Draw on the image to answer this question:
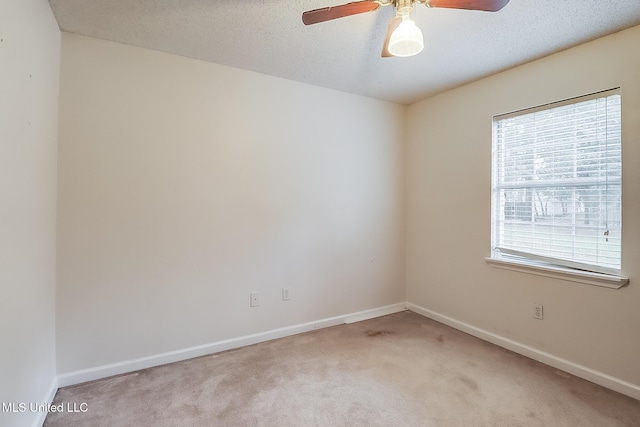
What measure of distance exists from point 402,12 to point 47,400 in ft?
9.63

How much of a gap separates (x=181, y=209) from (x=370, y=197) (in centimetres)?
193

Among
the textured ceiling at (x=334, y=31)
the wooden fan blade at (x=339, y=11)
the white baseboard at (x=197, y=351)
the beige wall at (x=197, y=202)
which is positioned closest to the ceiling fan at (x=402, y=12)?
the wooden fan blade at (x=339, y=11)

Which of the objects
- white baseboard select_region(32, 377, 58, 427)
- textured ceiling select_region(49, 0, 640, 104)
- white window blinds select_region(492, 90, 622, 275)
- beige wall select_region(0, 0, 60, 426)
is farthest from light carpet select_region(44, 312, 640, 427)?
textured ceiling select_region(49, 0, 640, 104)

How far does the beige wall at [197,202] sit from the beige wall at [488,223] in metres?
0.63

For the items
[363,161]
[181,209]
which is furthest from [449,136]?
[181,209]

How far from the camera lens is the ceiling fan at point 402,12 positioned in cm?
139

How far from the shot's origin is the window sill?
79.2 inches

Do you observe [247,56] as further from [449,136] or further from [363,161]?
[449,136]

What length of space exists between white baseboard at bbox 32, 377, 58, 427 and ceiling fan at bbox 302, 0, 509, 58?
2.51m

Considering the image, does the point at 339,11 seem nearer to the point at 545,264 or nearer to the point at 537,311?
the point at 545,264

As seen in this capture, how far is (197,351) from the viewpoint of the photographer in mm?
2402

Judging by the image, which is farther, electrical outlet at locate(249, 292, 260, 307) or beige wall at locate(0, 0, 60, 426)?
electrical outlet at locate(249, 292, 260, 307)

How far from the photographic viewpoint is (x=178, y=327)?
2.36 metres

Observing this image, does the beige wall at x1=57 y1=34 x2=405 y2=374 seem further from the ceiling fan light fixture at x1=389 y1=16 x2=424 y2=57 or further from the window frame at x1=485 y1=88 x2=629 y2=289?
the ceiling fan light fixture at x1=389 y1=16 x2=424 y2=57
